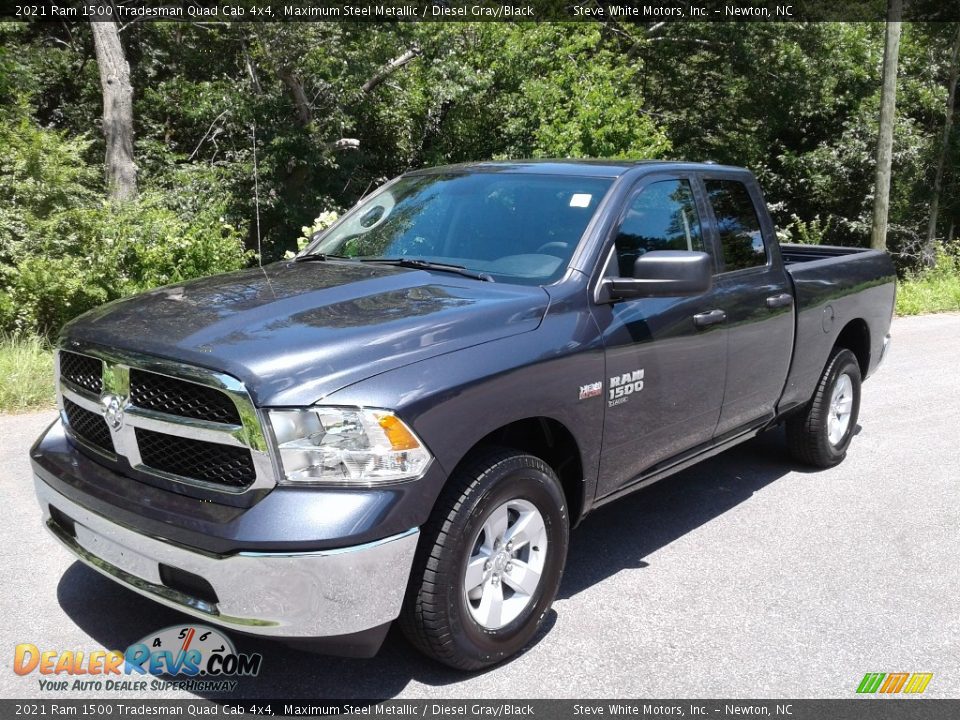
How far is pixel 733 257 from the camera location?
4879 mm

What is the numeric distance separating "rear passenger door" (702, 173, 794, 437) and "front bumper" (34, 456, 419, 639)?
2.40 meters

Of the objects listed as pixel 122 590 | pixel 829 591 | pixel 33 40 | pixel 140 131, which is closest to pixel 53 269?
pixel 122 590

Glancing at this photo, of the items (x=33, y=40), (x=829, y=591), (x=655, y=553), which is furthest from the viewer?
(x=33, y=40)

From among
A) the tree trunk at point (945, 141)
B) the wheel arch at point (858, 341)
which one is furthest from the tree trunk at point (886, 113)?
the wheel arch at point (858, 341)

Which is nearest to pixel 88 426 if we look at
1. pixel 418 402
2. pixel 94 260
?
pixel 418 402

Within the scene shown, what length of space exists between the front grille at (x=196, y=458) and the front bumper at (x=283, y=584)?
242mm

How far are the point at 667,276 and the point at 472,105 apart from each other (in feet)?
58.5

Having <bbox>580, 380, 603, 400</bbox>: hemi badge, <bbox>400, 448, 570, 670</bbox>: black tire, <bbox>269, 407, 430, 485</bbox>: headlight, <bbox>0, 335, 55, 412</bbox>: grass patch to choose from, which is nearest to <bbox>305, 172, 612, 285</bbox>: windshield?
<bbox>580, 380, 603, 400</bbox>: hemi badge

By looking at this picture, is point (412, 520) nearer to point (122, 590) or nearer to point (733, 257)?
point (122, 590)

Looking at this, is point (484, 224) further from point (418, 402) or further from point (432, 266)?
point (418, 402)

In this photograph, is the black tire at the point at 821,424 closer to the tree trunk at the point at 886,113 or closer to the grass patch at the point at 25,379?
the grass patch at the point at 25,379

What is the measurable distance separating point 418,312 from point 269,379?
0.72 m

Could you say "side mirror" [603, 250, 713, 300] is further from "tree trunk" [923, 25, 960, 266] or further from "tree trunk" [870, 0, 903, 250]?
"tree trunk" [923, 25, 960, 266]

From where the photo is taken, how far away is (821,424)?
19.2 ft
